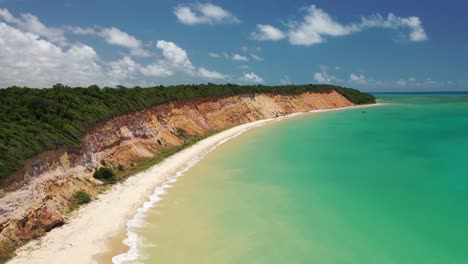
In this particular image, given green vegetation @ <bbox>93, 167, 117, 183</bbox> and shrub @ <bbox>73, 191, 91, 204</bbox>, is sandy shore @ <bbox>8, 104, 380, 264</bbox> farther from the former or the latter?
green vegetation @ <bbox>93, 167, 117, 183</bbox>

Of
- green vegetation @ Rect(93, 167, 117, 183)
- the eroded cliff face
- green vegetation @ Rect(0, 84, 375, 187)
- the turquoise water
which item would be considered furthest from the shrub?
the turquoise water

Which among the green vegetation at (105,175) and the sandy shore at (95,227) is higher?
the green vegetation at (105,175)

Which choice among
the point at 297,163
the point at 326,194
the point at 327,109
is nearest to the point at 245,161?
the point at 297,163

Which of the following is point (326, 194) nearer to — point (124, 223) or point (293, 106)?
point (124, 223)

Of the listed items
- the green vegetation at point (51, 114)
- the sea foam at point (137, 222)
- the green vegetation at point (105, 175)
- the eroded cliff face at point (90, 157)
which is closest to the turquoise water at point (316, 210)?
the sea foam at point (137, 222)

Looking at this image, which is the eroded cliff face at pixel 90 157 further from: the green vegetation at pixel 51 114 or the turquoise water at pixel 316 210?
the turquoise water at pixel 316 210

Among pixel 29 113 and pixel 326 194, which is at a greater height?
pixel 29 113
